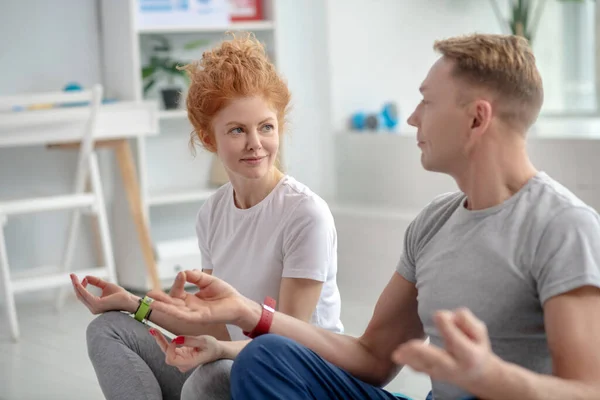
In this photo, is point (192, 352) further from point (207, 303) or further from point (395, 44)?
point (395, 44)

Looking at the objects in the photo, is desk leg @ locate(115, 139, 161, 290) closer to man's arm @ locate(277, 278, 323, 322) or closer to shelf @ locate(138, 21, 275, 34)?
shelf @ locate(138, 21, 275, 34)

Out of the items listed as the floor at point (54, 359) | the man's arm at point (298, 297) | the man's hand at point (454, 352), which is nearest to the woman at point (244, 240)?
the man's arm at point (298, 297)

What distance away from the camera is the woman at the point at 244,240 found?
5.87 feet

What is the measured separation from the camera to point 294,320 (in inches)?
62.6

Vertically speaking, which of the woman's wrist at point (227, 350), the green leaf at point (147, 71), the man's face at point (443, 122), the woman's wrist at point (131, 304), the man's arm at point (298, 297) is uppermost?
the green leaf at point (147, 71)

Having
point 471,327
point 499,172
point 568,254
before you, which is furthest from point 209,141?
point 471,327

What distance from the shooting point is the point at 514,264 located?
4.37ft

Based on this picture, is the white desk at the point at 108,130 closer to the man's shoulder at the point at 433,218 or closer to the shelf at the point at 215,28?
the shelf at the point at 215,28

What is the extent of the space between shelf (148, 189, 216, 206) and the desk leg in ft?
0.50

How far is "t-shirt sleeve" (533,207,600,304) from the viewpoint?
123 cm

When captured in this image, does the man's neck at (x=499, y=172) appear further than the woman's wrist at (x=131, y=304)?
No

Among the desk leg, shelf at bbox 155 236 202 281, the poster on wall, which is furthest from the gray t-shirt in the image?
the poster on wall

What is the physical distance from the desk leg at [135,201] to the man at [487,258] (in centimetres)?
254

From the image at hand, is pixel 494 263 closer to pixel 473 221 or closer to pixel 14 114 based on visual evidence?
pixel 473 221
